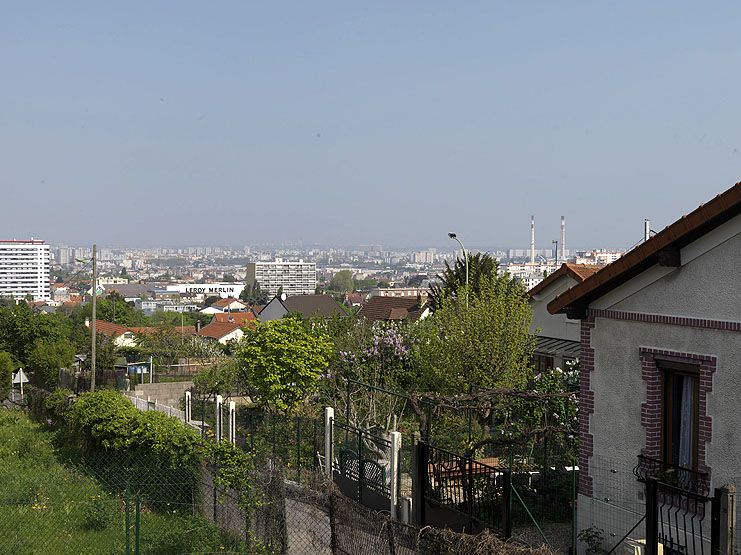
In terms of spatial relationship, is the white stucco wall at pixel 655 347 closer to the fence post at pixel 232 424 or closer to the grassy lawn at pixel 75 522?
the grassy lawn at pixel 75 522

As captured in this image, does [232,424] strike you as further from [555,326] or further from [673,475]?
[555,326]

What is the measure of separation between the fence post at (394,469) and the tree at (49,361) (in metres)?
28.3

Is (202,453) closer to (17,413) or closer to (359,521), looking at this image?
(359,521)

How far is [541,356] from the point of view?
102 ft

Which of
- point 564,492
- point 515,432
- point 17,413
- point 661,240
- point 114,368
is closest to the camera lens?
point 661,240

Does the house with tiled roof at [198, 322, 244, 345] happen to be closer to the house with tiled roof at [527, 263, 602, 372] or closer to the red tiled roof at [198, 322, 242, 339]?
the red tiled roof at [198, 322, 242, 339]

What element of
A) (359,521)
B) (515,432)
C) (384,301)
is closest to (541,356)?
(515,432)

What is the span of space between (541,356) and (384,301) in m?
48.8

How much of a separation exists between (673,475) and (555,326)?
806 inches

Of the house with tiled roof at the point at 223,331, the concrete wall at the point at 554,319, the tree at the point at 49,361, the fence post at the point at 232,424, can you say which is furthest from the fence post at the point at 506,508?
the house with tiled roof at the point at 223,331

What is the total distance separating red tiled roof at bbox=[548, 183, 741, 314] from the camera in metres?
10.2

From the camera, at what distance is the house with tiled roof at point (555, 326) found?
29.0 metres

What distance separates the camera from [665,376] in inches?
446

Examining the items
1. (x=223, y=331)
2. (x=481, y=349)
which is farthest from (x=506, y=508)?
(x=223, y=331)
